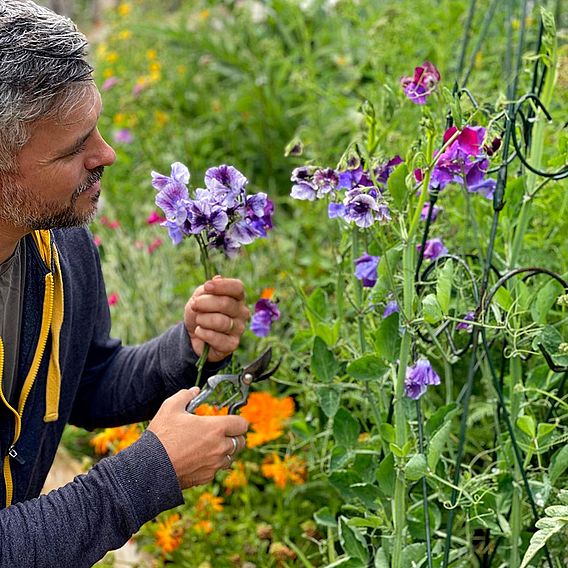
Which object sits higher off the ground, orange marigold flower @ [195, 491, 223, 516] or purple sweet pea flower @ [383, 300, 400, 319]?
purple sweet pea flower @ [383, 300, 400, 319]

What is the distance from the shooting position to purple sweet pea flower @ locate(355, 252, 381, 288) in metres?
1.44

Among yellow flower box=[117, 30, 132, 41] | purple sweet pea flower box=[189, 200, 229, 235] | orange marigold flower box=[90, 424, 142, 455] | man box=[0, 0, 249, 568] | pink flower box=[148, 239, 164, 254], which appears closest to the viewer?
man box=[0, 0, 249, 568]

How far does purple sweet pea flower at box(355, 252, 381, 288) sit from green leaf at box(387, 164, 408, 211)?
0.17 metres

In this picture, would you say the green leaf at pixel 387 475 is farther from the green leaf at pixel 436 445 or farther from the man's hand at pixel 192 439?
the man's hand at pixel 192 439

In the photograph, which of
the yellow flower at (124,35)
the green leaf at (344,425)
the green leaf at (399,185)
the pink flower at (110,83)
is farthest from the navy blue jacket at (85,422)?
the yellow flower at (124,35)

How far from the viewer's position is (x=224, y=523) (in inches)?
79.9

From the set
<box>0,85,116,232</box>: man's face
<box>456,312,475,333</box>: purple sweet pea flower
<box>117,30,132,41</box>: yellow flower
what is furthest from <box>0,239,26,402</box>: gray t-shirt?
<box>117,30,132,41</box>: yellow flower

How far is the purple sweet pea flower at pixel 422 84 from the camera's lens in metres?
1.44

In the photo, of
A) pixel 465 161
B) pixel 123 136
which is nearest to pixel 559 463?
pixel 465 161

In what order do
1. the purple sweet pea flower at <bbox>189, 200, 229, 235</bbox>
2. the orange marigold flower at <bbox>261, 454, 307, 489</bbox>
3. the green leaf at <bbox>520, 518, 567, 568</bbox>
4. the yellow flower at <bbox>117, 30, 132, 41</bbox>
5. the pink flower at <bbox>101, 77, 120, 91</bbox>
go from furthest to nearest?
the yellow flower at <bbox>117, 30, 132, 41</bbox>
the pink flower at <bbox>101, 77, 120, 91</bbox>
the orange marigold flower at <bbox>261, 454, 307, 489</bbox>
the purple sweet pea flower at <bbox>189, 200, 229, 235</bbox>
the green leaf at <bbox>520, 518, 567, 568</bbox>

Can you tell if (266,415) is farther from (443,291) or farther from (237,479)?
(443,291)

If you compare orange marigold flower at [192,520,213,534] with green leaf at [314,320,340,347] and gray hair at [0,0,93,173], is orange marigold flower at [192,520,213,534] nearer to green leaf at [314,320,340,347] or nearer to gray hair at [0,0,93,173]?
green leaf at [314,320,340,347]

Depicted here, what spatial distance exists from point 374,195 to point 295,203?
1.77 metres

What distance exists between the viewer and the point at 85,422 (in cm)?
175
